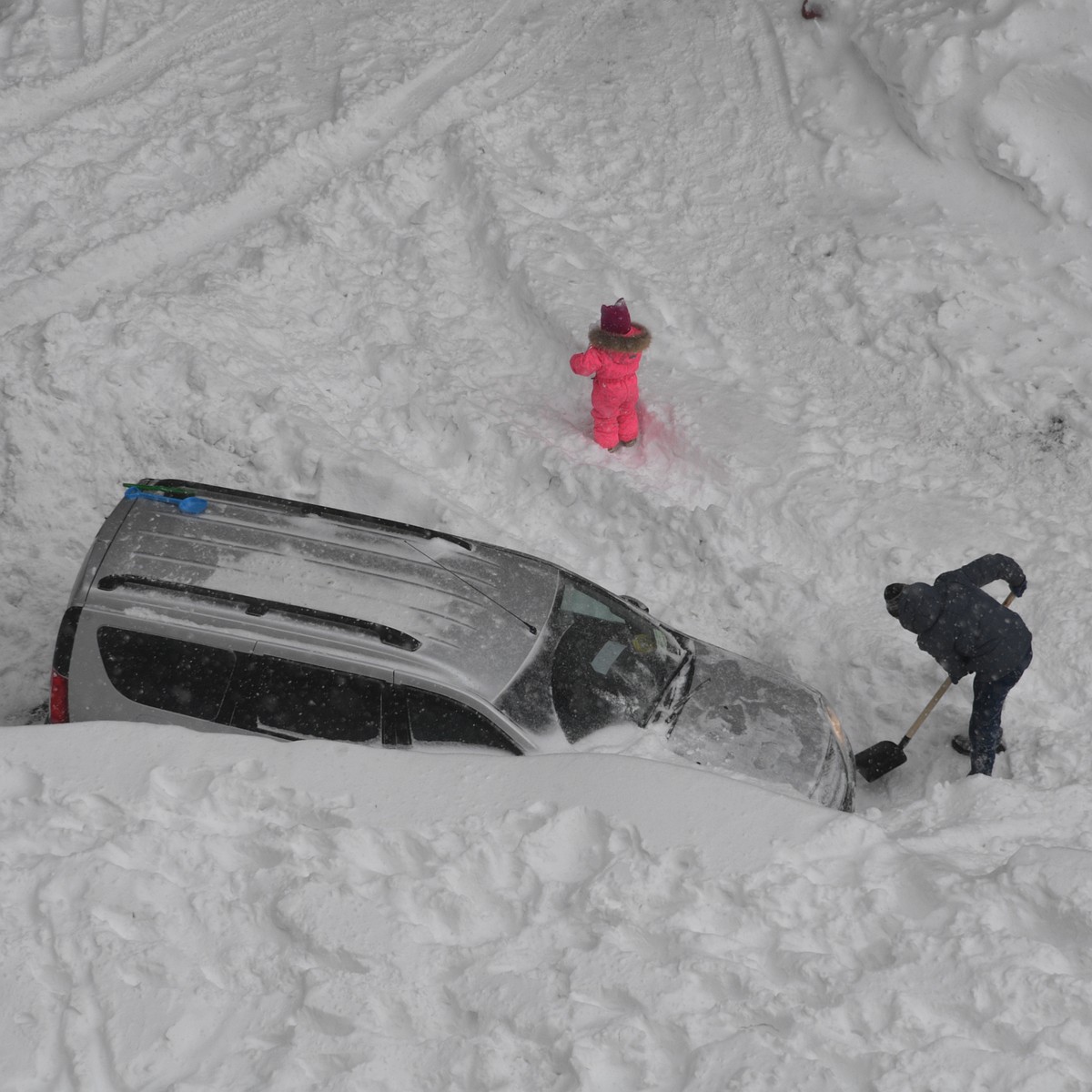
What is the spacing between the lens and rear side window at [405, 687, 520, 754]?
214 inches

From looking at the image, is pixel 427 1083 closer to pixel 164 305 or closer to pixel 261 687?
pixel 261 687

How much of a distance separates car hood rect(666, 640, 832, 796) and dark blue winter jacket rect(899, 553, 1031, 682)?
0.76m

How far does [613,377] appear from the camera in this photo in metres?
8.16

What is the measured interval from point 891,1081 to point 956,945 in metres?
0.68

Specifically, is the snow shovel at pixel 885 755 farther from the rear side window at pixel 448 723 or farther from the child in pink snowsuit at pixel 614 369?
the child in pink snowsuit at pixel 614 369

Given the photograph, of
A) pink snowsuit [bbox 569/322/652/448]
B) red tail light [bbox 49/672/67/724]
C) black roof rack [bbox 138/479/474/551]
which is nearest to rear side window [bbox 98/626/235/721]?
red tail light [bbox 49/672/67/724]

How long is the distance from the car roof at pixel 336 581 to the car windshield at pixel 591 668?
125 millimetres

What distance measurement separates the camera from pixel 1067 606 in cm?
736

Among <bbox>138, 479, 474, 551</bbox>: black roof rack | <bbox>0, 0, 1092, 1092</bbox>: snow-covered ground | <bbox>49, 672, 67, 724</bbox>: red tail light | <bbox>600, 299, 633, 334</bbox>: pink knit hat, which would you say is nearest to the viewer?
<bbox>0, 0, 1092, 1092</bbox>: snow-covered ground

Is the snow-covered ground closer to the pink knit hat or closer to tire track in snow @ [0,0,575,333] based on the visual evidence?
tire track in snow @ [0,0,575,333]

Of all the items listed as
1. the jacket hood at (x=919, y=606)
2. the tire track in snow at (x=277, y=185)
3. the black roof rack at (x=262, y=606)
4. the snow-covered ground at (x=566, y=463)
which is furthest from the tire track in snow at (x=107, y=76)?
the jacket hood at (x=919, y=606)

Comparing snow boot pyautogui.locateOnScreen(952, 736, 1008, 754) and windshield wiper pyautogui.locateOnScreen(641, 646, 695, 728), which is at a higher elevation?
windshield wiper pyautogui.locateOnScreen(641, 646, 695, 728)

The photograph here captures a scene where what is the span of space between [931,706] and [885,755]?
425 mm

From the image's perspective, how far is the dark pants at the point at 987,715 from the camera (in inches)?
250
